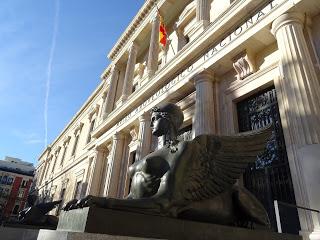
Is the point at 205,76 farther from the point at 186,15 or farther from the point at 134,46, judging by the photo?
the point at 134,46

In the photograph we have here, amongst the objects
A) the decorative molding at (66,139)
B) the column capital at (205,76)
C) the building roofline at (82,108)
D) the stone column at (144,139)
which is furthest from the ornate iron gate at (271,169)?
the decorative molding at (66,139)

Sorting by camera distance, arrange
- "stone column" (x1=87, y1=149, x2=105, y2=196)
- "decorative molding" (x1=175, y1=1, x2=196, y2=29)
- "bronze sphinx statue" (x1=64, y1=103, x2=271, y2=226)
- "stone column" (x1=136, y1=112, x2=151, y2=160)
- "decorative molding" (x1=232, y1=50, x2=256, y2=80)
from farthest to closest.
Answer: "stone column" (x1=87, y1=149, x2=105, y2=196)
"decorative molding" (x1=175, y1=1, x2=196, y2=29)
"stone column" (x1=136, y1=112, x2=151, y2=160)
"decorative molding" (x1=232, y1=50, x2=256, y2=80)
"bronze sphinx statue" (x1=64, y1=103, x2=271, y2=226)

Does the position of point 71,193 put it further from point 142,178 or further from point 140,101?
point 142,178

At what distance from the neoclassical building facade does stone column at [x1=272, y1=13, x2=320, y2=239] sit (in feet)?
0.05

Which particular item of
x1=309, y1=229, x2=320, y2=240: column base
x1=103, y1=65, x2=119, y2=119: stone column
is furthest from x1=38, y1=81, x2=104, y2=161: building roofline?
x1=309, y1=229, x2=320, y2=240: column base

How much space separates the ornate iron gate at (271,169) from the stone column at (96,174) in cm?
981

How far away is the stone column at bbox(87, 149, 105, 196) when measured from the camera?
13.9 m

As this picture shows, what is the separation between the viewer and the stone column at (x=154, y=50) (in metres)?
11.7

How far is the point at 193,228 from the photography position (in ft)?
5.76

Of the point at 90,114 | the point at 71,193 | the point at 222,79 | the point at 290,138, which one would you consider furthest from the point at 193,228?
the point at 90,114

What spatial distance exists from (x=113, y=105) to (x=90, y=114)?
713 cm

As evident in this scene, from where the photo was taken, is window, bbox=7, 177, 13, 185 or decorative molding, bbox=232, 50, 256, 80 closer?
decorative molding, bbox=232, 50, 256, 80

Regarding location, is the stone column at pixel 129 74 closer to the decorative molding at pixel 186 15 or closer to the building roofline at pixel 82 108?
the decorative molding at pixel 186 15

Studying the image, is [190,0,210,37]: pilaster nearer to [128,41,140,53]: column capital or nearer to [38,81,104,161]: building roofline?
[128,41,140,53]: column capital
